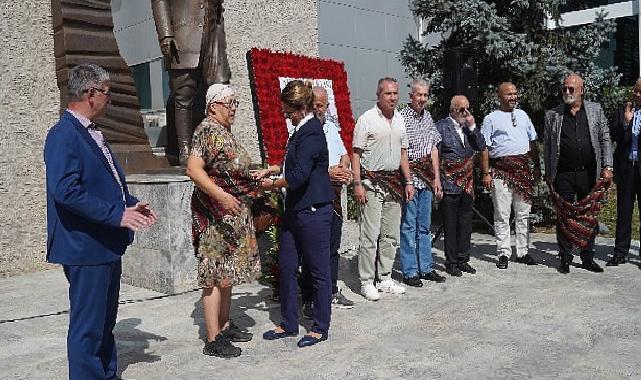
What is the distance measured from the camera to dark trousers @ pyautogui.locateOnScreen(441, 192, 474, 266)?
5754 mm

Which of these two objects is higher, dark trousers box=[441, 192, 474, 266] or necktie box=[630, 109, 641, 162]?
necktie box=[630, 109, 641, 162]

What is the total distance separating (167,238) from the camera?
5113mm

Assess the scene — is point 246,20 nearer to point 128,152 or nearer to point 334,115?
point 334,115

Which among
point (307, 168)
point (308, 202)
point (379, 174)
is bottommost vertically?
point (308, 202)

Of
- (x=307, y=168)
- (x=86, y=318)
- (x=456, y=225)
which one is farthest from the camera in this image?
(x=456, y=225)

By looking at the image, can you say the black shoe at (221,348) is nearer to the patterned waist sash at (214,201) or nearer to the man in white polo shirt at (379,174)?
the patterned waist sash at (214,201)

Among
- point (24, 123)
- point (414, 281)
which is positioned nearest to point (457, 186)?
point (414, 281)

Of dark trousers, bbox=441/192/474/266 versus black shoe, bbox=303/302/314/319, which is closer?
black shoe, bbox=303/302/314/319

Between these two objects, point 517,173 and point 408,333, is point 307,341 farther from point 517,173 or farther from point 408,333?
point 517,173

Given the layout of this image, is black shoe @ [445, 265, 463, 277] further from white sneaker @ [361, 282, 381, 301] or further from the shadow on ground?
the shadow on ground

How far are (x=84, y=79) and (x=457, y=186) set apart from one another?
368 centimetres

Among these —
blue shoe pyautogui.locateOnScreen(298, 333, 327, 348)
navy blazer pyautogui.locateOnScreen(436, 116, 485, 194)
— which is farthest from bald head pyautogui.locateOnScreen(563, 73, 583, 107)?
blue shoe pyautogui.locateOnScreen(298, 333, 327, 348)

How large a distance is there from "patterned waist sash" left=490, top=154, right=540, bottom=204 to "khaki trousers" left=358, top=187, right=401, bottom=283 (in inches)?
57.1

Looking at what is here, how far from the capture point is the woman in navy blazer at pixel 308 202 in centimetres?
377
